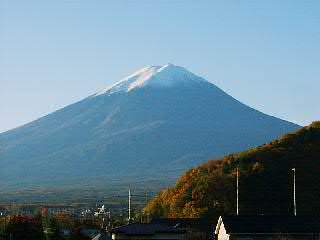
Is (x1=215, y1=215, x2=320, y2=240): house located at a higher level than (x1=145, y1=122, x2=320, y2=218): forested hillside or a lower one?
lower

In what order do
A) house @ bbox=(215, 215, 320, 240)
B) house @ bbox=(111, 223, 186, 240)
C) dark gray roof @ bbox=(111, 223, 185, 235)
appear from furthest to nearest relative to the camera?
1. dark gray roof @ bbox=(111, 223, 185, 235)
2. house @ bbox=(111, 223, 186, 240)
3. house @ bbox=(215, 215, 320, 240)

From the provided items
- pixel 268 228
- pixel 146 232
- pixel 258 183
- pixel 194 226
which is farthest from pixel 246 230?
pixel 258 183

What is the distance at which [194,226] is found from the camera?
54.7m

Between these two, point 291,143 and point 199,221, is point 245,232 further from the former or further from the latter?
point 291,143

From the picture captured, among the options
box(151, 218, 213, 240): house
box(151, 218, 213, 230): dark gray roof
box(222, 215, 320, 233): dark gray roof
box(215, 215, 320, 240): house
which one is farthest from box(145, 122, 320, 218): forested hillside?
box(215, 215, 320, 240): house

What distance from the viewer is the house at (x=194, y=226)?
165 feet

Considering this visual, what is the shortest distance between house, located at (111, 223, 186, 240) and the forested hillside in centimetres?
1323

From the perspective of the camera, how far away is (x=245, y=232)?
44.8 m

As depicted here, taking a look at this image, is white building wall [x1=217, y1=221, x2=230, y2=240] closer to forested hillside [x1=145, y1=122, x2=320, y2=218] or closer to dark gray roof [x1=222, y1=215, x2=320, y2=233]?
dark gray roof [x1=222, y1=215, x2=320, y2=233]

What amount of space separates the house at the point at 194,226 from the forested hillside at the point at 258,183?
5.61 meters

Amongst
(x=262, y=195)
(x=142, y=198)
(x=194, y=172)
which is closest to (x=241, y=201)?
(x=262, y=195)

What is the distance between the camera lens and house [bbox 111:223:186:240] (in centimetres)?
4703

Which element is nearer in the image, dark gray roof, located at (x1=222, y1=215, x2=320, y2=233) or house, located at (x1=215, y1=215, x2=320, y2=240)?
house, located at (x1=215, y1=215, x2=320, y2=240)

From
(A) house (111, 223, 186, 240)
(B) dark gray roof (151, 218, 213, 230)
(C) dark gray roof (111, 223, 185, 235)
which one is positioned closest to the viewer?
(A) house (111, 223, 186, 240)
